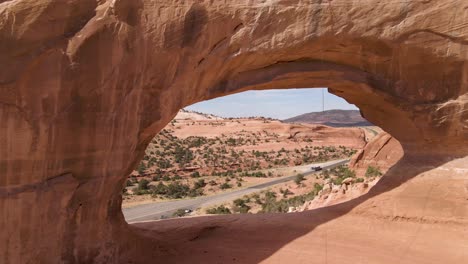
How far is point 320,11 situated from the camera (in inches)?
278

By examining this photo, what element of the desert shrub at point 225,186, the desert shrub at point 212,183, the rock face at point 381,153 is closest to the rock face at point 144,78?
the rock face at point 381,153

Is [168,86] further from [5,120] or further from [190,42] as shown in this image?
[5,120]

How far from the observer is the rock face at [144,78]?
18.7 feet

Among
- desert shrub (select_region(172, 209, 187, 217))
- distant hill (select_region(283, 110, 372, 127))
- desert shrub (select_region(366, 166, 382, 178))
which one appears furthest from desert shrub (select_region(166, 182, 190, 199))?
distant hill (select_region(283, 110, 372, 127))

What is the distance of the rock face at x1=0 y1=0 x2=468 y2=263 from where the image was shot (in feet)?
18.7

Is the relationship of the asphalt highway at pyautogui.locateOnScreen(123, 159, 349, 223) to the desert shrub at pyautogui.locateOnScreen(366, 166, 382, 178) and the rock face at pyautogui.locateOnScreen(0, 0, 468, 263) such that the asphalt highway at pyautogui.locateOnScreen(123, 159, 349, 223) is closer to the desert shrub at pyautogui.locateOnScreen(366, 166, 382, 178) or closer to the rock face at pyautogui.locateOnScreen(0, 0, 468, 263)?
the desert shrub at pyautogui.locateOnScreen(366, 166, 382, 178)

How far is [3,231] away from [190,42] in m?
3.99

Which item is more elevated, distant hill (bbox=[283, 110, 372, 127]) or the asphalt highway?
distant hill (bbox=[283, 110, 372, 127])

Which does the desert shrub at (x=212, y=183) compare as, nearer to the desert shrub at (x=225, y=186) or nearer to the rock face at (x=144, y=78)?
the desert shrub at (x=225, y=186)

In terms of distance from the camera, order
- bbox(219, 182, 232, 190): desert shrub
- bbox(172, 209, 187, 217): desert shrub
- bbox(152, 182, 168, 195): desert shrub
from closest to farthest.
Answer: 1. bbox(172, 209, 187, 217): desert shrub
2. bbox(152, 182, 168, 195): desert shrub
3. bbox(219, 182, 232, 190): desert shrub

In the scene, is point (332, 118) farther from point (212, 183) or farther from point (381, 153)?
point (381, 153)

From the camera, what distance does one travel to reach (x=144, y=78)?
6.49 m

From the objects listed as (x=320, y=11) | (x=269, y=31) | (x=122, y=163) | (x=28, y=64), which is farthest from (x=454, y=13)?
(x=28, y=64)

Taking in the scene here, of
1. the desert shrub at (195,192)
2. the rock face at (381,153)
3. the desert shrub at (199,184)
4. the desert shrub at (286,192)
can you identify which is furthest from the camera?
the desert shrub at (199,184)
